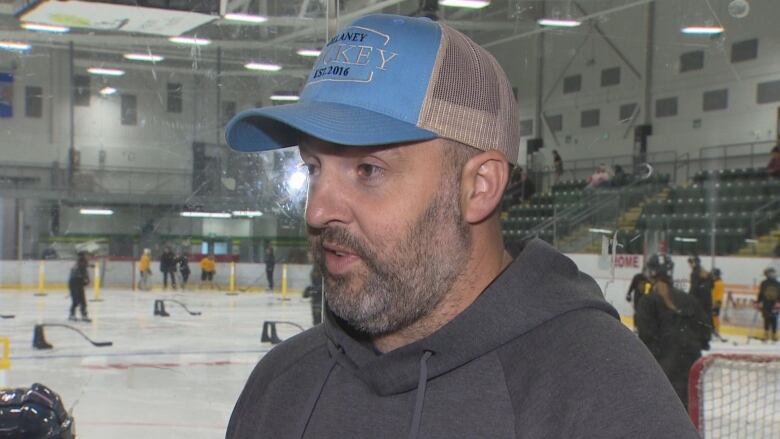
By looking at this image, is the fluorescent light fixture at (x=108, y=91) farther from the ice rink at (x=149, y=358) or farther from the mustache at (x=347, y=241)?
the mustache at (x=347, y=241)

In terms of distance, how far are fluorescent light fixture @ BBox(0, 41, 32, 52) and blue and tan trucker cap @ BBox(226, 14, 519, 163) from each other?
2285mm

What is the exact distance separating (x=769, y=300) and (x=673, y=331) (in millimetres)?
2361

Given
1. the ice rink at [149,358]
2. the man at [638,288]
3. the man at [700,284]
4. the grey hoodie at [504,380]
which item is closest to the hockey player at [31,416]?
the grey hoodie at [504,380]

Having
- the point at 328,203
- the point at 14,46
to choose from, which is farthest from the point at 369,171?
the point at 14,46

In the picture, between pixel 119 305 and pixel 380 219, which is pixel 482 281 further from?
pixel 119 305

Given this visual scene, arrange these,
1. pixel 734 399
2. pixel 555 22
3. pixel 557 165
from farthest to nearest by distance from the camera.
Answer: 1. pixel 734 399
2. pixel 557 165
3. pixel 555 22

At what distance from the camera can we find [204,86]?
2883 mm

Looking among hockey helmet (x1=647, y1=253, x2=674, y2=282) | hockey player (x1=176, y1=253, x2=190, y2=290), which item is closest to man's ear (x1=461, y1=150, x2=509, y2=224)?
hockey player (x1=176, y1=253, x2=190, y2=290)

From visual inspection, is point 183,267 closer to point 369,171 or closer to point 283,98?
point 283,98

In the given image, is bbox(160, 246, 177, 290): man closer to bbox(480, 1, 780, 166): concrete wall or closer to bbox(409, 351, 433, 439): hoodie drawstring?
bbox(480, 1, 780, 166): concrete wall

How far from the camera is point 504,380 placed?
68cm

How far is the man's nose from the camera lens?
717 millimetres

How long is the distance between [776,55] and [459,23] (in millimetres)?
1899

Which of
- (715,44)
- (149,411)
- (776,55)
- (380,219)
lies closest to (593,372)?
(380,219)
